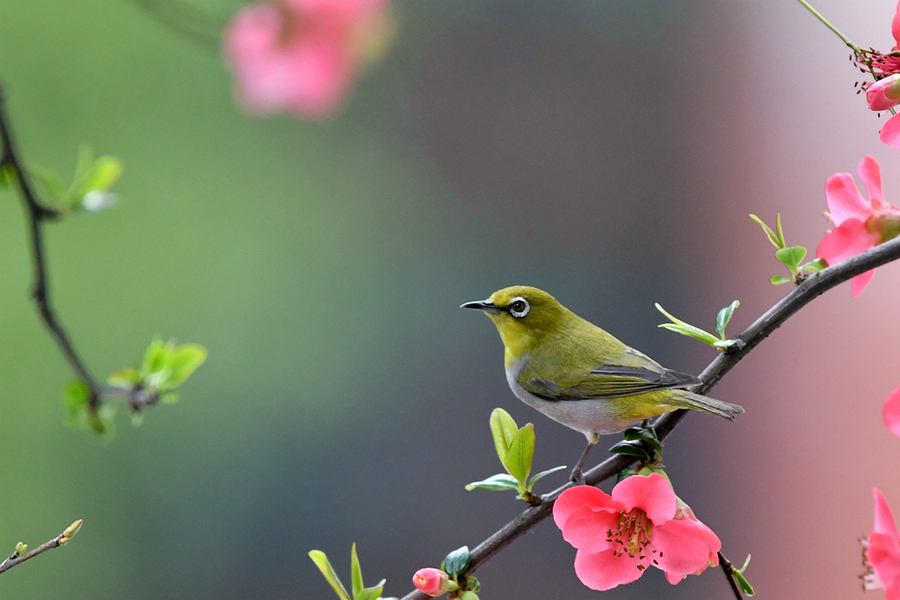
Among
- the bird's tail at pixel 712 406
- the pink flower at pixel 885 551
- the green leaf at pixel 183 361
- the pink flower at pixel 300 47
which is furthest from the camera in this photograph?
the pink flower at pixel 300 47

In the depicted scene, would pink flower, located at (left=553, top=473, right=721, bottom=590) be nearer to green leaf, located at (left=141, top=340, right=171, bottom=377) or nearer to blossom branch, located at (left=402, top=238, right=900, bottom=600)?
blossom branch, located at (left=402, top=238, right=900, bottom=600)

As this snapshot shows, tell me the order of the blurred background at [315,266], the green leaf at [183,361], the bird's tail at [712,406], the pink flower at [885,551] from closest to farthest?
1. the pink flower at [885,551]
2. the bird's tail at [712,406]
3. the green leaf at [183,361]
4. the blurred background at [315,266]

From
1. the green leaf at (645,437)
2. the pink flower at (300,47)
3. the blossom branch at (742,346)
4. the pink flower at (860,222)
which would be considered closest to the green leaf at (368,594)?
the blossom branch at (742,346)

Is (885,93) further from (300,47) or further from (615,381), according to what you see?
(300,47)

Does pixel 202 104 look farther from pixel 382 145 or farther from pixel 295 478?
pixel 295 478

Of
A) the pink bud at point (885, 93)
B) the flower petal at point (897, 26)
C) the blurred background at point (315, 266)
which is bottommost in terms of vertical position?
the blurred background at point (315, 266)

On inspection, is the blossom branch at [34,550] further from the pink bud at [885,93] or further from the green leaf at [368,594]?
the pink bud at [885,93]

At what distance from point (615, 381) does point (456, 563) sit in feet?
0.51

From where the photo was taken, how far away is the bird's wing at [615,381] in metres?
0.38

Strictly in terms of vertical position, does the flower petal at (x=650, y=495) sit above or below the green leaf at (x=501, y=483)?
above

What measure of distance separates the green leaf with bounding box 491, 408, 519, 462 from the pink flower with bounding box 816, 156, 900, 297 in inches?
5.4

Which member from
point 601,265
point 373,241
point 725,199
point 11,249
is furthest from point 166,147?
point 725,199

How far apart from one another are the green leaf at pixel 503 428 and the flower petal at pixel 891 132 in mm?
167

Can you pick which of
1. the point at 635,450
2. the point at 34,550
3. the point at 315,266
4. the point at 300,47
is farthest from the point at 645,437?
the point at 315,266
